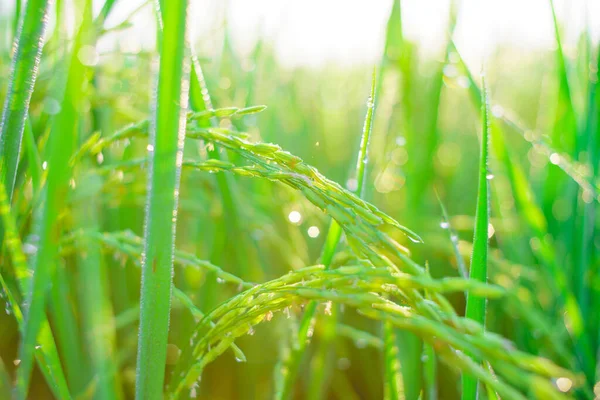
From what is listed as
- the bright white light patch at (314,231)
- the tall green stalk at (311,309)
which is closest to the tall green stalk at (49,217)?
the tall green stalk at (311,309)

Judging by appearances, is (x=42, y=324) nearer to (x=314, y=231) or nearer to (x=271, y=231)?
(x=271, y=231)

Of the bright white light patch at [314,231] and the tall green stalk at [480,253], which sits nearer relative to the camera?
the tall green stalk at [480,253]

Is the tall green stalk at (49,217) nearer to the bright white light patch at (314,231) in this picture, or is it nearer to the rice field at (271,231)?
the rice field at (271,231)

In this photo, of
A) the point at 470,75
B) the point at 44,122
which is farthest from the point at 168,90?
the point at 470,75

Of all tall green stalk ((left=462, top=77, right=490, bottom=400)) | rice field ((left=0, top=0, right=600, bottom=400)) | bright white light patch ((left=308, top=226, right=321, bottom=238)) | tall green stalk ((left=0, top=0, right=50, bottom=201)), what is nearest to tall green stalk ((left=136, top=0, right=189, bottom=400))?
rice field ((left=0, top=0, right=600, bottom=400))

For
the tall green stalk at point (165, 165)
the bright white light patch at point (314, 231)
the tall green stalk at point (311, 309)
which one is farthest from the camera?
the bright white light patch at point (314, 231)

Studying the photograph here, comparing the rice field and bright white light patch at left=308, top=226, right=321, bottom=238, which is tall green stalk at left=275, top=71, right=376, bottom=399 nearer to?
the rice field

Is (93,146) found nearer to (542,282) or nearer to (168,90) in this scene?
(168,90)

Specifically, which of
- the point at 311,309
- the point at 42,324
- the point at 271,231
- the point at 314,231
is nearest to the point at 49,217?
the point at 42,324
